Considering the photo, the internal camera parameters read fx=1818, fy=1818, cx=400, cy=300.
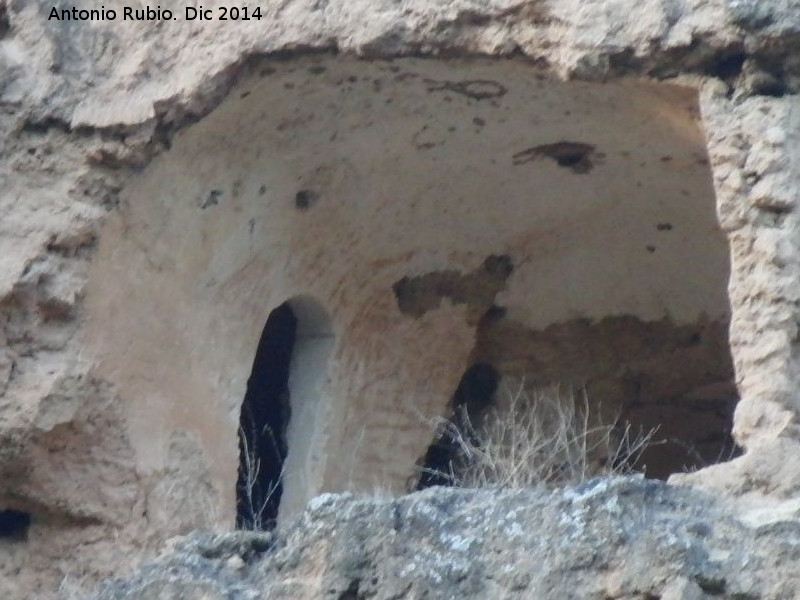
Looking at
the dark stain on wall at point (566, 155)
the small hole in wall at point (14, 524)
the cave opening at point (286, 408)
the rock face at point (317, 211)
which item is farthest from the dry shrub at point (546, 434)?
the small hole in wall at point (14, 524)

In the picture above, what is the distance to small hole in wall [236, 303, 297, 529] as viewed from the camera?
5.70 meters

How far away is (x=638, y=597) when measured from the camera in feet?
10.6

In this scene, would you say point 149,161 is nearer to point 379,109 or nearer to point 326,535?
point 379,109

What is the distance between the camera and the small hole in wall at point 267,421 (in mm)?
5703

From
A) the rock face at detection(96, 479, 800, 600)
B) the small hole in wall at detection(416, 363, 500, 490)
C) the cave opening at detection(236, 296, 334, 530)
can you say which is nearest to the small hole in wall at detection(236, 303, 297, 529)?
the cave opening at detection(236, 296, 334, 530)

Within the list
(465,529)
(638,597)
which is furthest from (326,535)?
(638,597)

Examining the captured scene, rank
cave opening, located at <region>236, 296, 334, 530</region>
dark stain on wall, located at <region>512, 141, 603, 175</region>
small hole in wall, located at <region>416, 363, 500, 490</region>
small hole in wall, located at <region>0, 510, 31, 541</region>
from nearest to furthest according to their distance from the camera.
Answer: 1. small hole in wall, located at <region>0, 510, 31, 541</region>
2. dark stain on wall, located at <region>512, 141, 603, 175</region>
3. cave opening, located at <region>236, 296, 334, 530</region>
4. small hole in wall, located at <region>416, 363, 500, 490</region>

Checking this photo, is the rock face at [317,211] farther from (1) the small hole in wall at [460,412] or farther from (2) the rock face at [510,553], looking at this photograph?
(2) the rock face at [510,553]

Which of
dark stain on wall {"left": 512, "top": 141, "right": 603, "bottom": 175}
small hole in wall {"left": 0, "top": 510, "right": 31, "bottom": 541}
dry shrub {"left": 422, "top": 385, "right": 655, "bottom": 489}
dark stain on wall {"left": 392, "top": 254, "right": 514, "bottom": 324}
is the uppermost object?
dark stain on wall {"left": 512, "top": 141, "right": 603, "bottom": 175}

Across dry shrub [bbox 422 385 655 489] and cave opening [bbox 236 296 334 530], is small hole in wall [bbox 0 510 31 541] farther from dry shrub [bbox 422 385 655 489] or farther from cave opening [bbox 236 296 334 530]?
dry shrub [bbox 422 385 655 489]

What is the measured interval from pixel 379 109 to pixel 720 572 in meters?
2.44

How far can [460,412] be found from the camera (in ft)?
21.1

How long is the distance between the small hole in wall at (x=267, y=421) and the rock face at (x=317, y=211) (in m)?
0.02

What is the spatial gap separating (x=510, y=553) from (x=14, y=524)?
233cm
